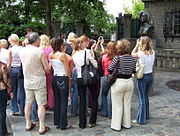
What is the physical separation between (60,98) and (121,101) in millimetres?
1296

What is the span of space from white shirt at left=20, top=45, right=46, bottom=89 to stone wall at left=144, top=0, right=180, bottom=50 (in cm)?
1271

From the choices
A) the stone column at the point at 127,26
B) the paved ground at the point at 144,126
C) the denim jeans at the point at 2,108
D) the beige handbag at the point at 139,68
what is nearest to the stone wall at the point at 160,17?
the stone column at the point at 127,26

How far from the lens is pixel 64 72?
462 centimetres

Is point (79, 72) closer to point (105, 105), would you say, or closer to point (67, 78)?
point (67, 78)

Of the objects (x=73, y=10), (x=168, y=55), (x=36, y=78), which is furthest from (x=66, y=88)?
(x=73, y=10)

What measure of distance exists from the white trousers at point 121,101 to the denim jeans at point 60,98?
999 mm

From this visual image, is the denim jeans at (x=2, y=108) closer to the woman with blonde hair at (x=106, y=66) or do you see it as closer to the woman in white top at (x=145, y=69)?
the woman with blonde hair at (x=106, y=66)

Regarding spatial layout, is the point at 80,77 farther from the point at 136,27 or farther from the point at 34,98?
the point at 136,27

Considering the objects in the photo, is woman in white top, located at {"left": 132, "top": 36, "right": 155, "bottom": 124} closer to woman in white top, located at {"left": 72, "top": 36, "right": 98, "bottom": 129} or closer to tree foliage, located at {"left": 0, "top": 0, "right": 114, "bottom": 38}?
woman in white top, located at {"left": 72, "top": 36, "right": 98, "bottom": 129}

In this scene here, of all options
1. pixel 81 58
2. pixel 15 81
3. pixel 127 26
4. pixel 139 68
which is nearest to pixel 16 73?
pixel 15 81

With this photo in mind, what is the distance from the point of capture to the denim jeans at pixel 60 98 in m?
4.64

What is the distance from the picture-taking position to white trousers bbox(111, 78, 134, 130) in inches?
184

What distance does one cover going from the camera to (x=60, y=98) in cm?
481

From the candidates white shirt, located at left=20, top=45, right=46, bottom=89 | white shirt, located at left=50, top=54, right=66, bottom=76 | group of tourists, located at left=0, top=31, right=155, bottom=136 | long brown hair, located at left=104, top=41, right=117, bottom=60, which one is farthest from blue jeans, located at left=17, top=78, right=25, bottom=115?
long brown hair, located at left=104, top=41, right=117, bottom=60
